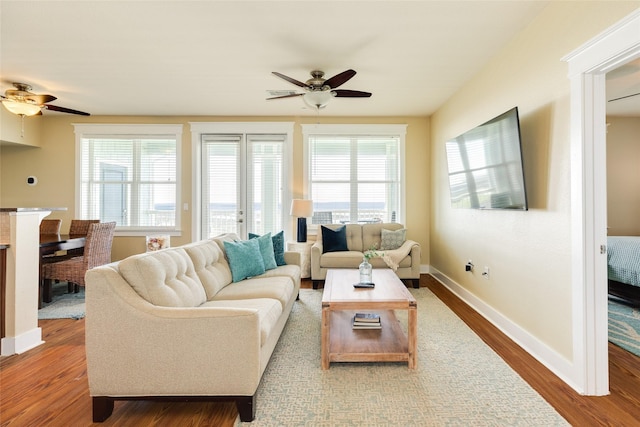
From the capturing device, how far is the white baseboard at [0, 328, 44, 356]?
97.3 inches

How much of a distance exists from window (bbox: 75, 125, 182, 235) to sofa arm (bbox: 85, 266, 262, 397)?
13.0 ft

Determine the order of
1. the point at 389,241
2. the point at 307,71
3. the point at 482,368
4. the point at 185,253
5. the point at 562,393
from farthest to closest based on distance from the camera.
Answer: the point at 389,241
the point at 307,71
the point at 185,253
the point at 482,368
the point at 562,393

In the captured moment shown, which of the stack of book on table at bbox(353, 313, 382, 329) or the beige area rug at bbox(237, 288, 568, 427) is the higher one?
the stack of book on table at bbox(353, 313, 382, 329)

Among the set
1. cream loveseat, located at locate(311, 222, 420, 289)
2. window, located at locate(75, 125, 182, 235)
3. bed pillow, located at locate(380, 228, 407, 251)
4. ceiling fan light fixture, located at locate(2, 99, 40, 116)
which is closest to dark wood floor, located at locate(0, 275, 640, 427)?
cream loveseat, located at locate(311, 222, 420, 289)

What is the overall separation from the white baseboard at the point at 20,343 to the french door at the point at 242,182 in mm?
2917

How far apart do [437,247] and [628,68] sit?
301 cm

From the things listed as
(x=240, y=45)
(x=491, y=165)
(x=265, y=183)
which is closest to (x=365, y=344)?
(x=491, y=165)

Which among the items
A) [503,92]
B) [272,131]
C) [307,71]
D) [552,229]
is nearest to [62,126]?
[272,131]

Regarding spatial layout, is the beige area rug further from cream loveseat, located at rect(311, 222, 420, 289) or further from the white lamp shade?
the white lamp shade

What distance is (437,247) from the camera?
5.03m

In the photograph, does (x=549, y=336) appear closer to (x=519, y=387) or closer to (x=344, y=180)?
(x=519, y=387)

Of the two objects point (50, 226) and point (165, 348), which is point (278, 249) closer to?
point (165, 348)

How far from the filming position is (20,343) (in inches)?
99.3

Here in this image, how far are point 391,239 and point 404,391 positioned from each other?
117 inches
